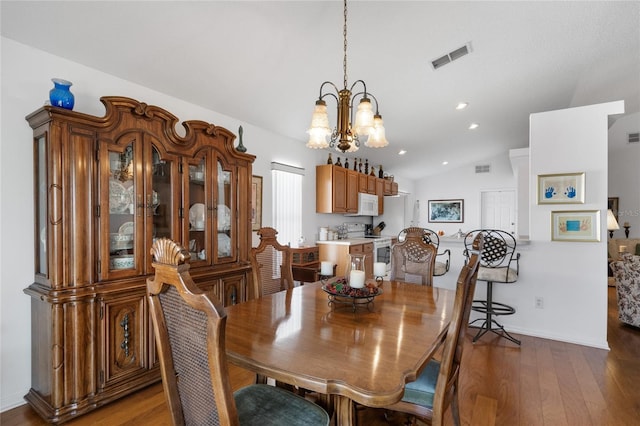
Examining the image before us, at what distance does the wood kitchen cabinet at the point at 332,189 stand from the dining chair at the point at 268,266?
2.32 metres

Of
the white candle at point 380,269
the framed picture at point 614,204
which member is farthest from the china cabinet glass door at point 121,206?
the framed picture at point 614,204

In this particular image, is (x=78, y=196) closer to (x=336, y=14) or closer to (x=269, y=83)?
(x=269, y=83)

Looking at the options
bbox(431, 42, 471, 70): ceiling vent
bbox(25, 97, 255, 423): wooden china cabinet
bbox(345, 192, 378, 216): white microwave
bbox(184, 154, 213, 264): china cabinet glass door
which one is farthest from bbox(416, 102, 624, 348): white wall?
bbox(25, 97, 255, 423): wooden china cabinet

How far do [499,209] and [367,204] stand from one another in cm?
436

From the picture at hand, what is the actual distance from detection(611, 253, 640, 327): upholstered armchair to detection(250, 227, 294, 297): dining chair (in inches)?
155

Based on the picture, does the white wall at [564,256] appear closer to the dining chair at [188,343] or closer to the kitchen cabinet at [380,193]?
the kitchen cabinet at [380,193]

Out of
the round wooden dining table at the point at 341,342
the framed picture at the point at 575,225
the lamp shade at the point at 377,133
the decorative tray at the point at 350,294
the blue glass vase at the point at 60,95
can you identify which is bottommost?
the round wooden dining table at the point at 341,342

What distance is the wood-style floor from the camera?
1.96 metres

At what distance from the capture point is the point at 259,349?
1.20 metres

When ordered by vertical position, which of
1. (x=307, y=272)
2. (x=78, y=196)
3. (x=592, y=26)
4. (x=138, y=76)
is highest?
(x=592, y=26)

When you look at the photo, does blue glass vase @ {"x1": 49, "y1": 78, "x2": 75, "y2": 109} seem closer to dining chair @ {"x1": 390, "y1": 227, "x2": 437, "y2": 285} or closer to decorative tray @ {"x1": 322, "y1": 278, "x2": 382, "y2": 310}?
decorative tray @ {"x1": 322, "y1": 278, "x2": 382, "y2": 310}

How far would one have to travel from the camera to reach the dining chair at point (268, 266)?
7.11 feet

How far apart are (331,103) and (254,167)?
118 cm

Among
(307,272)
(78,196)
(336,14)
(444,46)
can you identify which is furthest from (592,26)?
(78,196)
